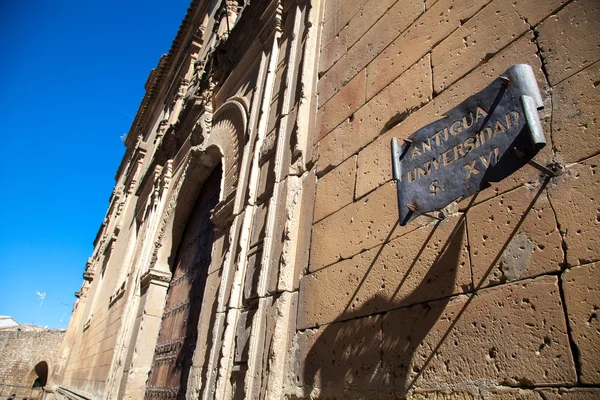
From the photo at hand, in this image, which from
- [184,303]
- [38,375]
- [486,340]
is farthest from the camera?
[38,375]

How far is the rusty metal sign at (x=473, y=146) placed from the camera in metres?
1.19

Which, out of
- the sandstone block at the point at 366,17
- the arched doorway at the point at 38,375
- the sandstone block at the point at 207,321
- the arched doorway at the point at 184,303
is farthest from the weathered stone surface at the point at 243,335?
the arched doorway at the point at 38,375

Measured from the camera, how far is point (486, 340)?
4.33 ft

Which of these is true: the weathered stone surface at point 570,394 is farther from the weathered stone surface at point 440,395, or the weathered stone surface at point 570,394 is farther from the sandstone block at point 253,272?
the sandstone block at point 253,272

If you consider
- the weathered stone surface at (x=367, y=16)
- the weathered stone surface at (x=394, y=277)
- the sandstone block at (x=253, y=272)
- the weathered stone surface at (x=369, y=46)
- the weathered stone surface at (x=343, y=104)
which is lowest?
the weathered stone surface at (x=394, y=277)

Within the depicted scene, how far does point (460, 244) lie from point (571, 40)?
82 centimetres

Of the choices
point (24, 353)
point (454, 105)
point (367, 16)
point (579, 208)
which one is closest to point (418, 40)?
point (454, 105)

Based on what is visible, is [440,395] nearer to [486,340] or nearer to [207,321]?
[486,340]

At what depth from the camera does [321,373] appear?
76.2 inches

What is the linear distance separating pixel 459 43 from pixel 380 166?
69 centimetres

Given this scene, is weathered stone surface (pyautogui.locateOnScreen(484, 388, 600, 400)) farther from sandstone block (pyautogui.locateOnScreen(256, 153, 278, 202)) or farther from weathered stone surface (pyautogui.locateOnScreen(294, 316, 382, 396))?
sandstone block (pyautogui.locateOnScreen(256, 153, 278, 202))

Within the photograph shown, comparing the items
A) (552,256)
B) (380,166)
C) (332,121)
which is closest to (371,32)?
(332,121)

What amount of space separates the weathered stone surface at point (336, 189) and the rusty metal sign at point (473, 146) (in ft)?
2.19

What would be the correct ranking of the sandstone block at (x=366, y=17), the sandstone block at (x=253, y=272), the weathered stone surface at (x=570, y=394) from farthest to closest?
the sandstone block at (x=253, y=272) → the sandstone block at (x=366, y=17) → the weathered stone surface at (x=570, y=394)
